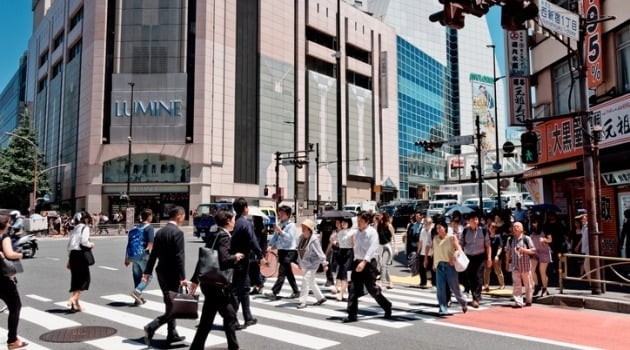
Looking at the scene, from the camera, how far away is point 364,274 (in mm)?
7754

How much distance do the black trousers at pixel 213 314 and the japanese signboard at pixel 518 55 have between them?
724 inches

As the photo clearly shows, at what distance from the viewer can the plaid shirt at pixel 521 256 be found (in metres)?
→ 9.20

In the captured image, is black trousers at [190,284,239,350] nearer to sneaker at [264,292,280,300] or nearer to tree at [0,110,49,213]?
sneaker at [264,292,280,300]

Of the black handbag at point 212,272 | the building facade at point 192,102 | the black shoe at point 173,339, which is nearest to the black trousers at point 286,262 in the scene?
the black shoe at point 173,339

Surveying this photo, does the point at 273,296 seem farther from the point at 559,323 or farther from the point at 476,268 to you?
the point at 559,323

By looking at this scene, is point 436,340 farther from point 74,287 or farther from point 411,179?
point 411,179

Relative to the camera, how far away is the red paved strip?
21.9 feet

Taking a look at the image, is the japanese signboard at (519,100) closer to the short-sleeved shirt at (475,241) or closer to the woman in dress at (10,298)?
the short-sleeved shirt at (475,241)

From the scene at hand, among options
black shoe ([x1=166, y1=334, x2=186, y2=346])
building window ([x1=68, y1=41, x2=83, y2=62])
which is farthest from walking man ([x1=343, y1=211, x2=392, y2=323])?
building window ([x1=68, y1=41, x2=83, y2=62])

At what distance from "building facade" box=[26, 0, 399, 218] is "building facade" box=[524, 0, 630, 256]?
2196 centimetres

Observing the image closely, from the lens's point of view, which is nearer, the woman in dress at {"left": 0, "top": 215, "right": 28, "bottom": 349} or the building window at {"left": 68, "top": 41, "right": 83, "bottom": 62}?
the woman in dress at {"left": 0, "top": 215, "right": 28, "bottom": 349}

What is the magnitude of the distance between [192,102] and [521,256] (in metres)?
41.3

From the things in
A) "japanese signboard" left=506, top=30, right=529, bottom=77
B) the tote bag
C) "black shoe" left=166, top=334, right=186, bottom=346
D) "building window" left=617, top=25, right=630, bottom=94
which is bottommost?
"black shoe" left=166, top=334, right=186, bottom=346

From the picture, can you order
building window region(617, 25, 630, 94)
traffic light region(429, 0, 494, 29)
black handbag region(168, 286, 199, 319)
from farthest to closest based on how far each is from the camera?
building window region(617, 25, 630, 94), traffic light region(429, 0, 494, 29), black handbag region(168, 286, 199, 319)
